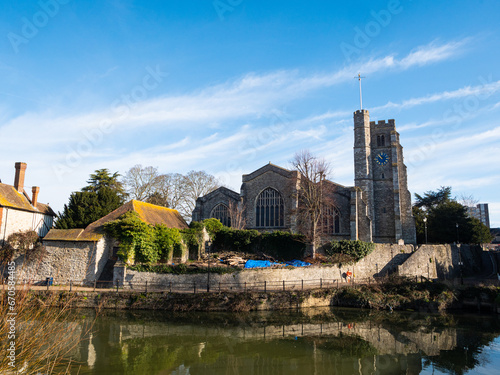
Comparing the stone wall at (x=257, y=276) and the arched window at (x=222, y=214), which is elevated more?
the arched window at (x=222, y=214)

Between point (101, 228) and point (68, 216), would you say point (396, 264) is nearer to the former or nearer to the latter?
point (101, 228)

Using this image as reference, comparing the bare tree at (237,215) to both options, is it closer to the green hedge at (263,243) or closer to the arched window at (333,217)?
the green hedge at (263,243)

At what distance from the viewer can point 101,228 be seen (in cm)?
2503

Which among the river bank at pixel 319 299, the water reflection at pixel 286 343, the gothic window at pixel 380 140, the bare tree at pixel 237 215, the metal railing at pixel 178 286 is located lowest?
the water reflection at pixel 286 343

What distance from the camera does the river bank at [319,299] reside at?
2091cm

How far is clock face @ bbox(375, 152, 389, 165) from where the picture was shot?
1663 inches

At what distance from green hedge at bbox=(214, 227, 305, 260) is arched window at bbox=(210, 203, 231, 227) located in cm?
582

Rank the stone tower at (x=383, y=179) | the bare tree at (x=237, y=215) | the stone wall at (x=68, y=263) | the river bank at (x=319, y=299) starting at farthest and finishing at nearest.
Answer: the stone tower at (x=383, y=179), the bare tree at (x=237, y=215), the stone wall at (x=68, y=263), the river bank at (x=319, y=299)

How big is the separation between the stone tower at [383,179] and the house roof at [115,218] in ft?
70.7

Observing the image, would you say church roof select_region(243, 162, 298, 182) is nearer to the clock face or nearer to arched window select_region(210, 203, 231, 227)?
arched window select_region(210, 203, 231, 227)

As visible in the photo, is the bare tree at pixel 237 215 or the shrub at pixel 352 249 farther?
the bare tree at pixel 237 215

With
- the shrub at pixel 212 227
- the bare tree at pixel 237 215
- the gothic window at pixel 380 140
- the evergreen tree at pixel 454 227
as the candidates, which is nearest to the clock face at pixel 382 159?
the gothic window at pixel 380 140

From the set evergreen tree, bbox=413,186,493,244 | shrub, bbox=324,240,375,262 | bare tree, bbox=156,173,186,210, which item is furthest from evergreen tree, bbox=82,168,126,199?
evergreen tree, bbox=413,186,493,244

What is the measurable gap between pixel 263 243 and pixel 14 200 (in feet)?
68.7
